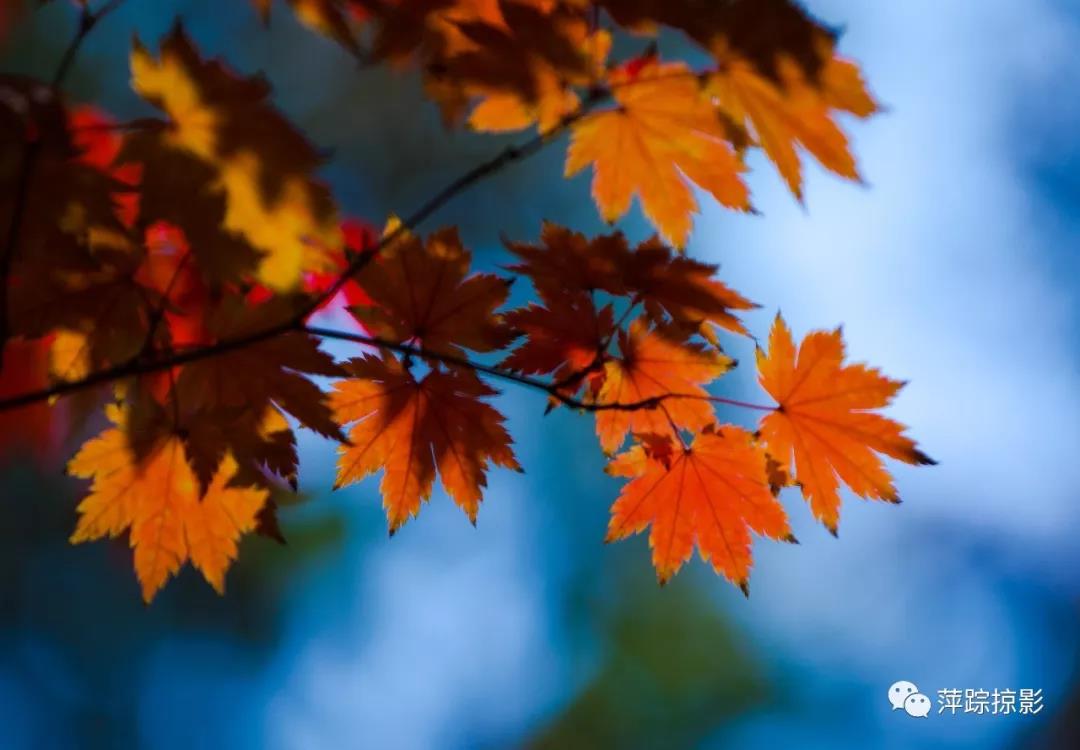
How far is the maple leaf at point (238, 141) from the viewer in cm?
60

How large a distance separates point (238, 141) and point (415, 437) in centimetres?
42

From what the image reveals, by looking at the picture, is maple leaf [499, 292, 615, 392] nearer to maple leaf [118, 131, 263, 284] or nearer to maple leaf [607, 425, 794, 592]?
maple leaf [607, 425, 794, 592]

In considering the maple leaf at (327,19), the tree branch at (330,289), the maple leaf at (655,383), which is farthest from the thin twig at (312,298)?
the maple leaf at (655,383)

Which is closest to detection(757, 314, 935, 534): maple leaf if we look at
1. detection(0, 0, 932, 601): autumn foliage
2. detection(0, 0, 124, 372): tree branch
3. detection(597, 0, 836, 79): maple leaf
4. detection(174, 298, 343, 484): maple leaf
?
detection(0, 0, 932, 601): autumn foliage

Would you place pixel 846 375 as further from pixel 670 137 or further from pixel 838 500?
pixel 670 137

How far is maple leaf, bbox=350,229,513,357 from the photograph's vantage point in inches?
33.2

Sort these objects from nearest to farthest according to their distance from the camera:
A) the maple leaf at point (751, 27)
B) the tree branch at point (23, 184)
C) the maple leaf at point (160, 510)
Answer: the tree branch at point (23, 184)
the maple leaf at point (751, 27)
the maple leaf at point (160, 510)

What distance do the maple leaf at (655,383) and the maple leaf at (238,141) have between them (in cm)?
43

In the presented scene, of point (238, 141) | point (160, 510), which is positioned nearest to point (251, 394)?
point (160, 510)

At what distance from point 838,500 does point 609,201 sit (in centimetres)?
45

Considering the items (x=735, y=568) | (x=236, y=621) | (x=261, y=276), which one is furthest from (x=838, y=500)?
(x=236, y=621)

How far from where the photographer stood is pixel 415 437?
924 millimetres

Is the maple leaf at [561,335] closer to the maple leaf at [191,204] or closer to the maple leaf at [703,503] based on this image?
the maple leaf at [703,503]

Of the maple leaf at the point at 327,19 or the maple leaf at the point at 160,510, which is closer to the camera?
the maple leaf at the point at 327,19
